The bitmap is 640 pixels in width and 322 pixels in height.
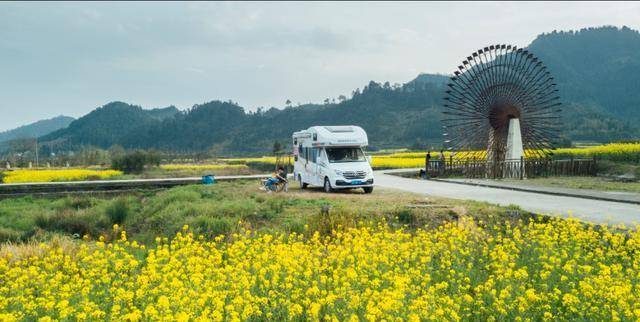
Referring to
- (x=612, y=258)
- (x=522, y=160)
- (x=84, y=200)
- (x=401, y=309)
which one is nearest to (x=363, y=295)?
(x=401, y=309)

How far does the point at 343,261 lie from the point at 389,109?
179m

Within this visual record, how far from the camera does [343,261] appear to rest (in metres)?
8.80

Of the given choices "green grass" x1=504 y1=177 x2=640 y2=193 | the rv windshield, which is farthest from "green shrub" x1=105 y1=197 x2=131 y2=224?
"green grass" x1=504 y1=177 x2=640 y2=193

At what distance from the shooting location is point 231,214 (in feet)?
53.6

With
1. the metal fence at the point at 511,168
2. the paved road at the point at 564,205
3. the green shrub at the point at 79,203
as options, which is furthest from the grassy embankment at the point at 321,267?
the metal fence at the point at 511,168

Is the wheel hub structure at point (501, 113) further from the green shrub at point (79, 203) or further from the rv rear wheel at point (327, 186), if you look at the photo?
the green shrub at point (79, 203)

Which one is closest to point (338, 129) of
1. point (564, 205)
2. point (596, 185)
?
point (564, 205)

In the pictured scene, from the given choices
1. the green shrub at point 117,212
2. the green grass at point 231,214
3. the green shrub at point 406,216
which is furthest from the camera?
the green shrub at point 117,212

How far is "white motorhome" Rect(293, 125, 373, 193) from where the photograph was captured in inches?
848

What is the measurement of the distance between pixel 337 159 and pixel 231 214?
7371 mm

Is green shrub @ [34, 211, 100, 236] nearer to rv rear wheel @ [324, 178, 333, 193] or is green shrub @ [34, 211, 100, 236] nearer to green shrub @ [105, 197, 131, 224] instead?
green shrub @ [105, 197, 131, 224]

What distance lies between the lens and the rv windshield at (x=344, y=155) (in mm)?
22502

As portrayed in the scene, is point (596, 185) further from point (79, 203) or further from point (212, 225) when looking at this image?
point (79, 203)

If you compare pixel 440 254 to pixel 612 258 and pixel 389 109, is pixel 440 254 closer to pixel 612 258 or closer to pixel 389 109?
pixel 612 258
